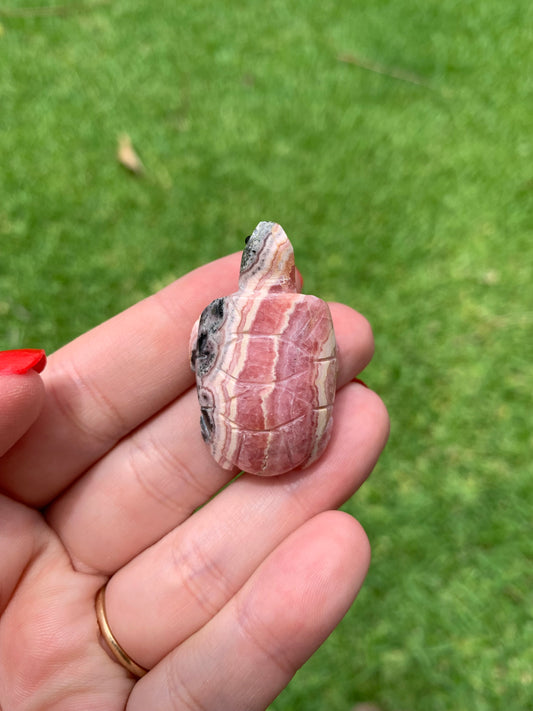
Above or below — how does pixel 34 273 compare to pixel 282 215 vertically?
below

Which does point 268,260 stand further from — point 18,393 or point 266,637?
point 266,637

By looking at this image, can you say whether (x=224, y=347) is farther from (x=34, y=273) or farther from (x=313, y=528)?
(x=34, y=273)

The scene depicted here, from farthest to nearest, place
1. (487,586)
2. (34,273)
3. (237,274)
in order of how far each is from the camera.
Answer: (34,273), (487,586), (237,274)

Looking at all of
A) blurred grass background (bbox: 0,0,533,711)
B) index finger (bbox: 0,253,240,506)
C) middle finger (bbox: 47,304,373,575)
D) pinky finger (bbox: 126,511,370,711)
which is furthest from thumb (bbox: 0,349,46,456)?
blurred grass background (bbox: 0,0,533,711)

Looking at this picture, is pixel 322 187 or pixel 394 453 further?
pixel 322 187

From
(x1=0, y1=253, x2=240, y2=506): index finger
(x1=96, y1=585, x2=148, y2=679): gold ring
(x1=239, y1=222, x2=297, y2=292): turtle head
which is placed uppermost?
(x1=239, y1=222, x2=297, y2=292): turtle head

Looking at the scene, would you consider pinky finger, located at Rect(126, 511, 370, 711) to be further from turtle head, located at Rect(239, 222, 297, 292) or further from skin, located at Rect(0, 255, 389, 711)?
turtle head, located at Rect(239, 222, 297, 292)

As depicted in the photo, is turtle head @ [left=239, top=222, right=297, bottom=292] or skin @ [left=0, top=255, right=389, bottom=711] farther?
turtle head @ [left=239, top=222, right=297, bottom=292]

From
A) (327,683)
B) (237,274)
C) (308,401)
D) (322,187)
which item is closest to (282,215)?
(322,187)
